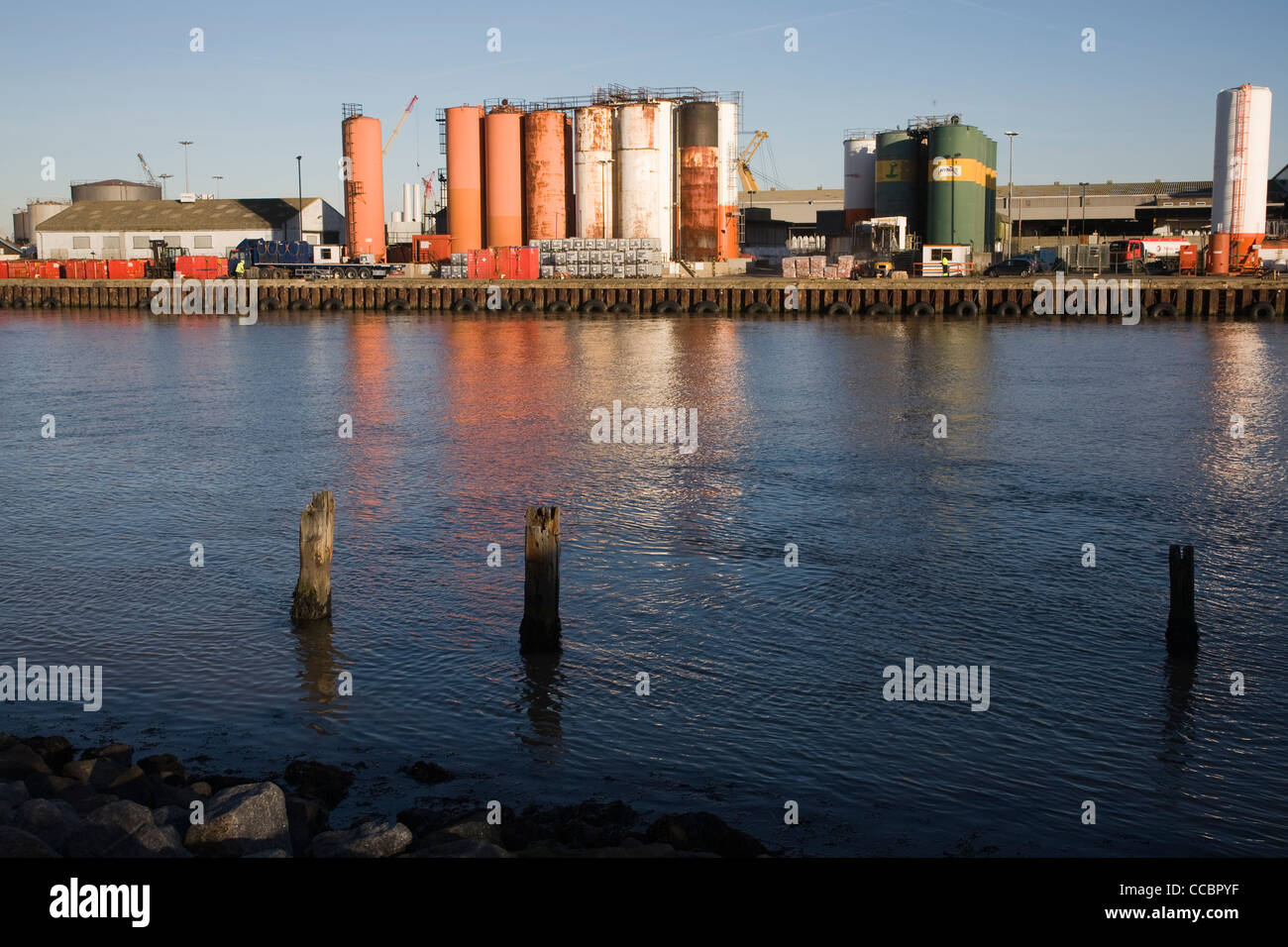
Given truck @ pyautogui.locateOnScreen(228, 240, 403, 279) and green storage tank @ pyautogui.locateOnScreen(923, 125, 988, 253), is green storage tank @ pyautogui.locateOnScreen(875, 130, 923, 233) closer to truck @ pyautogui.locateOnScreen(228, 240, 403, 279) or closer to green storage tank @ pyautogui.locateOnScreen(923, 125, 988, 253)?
green storage tank @ pyautogui.locateOnScreen(923, 125, 988, 253)

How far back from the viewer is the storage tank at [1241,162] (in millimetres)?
70125

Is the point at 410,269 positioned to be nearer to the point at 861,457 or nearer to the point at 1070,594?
the point at 861,457

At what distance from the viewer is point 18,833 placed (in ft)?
28.0

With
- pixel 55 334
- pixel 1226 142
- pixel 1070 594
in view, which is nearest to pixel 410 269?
pixel 55 334

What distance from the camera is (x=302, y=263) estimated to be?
89.6 metres

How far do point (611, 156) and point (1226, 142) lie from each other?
1523 inches

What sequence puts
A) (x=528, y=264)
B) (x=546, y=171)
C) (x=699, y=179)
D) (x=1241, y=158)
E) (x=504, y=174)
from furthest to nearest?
(x=504, y=174) → (x=546, y=171) → (x=699, y=179) → (x=528, y=264) → (x=1241, y=158)

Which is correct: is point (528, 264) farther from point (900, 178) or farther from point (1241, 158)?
point (1241, 158)
